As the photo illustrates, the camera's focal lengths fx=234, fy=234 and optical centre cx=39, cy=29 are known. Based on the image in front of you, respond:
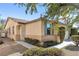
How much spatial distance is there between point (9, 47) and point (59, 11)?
3.54 feet

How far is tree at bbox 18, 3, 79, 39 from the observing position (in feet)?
13.2

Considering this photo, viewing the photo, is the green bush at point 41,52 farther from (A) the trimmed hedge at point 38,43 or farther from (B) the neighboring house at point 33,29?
(B) the neighboring house at point 33,29

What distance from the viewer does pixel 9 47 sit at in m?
4.11

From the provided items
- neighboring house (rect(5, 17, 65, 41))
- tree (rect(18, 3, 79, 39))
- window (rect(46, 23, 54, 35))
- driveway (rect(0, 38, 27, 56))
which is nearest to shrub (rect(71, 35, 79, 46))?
tree (rect(18, 3, 79, 39))

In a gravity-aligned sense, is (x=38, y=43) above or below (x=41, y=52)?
above

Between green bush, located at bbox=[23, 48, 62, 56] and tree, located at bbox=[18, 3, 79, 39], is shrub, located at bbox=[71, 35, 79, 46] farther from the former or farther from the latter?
green bush, located at bbox=[23, 48, 62, 56]

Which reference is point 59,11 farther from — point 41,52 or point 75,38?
point 41,52

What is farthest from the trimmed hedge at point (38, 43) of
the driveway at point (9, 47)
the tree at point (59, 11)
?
the tree at point (59, 11)

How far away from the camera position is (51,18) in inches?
161

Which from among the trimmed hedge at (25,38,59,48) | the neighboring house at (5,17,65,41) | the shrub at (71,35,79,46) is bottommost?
the trimmed hedge at (25,38,59,48)

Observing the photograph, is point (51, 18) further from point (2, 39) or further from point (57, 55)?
point (2, 39)

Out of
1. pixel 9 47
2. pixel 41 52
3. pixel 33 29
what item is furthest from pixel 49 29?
pixel 9 47

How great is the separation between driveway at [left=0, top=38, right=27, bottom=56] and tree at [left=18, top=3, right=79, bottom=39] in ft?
2.05

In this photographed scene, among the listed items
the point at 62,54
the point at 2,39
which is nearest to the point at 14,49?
the point at 2,39
